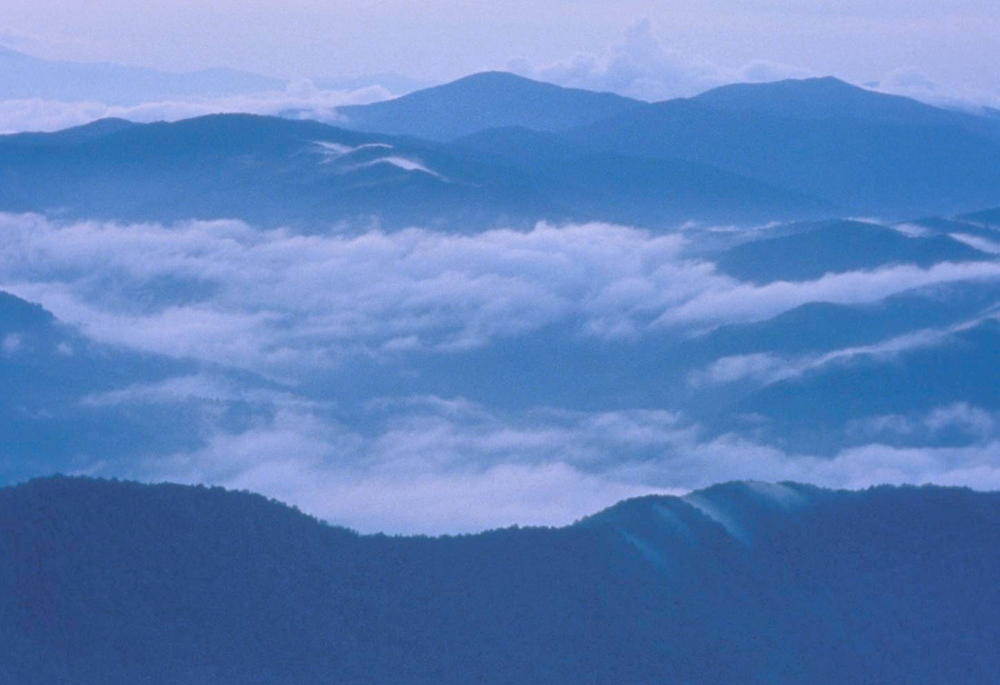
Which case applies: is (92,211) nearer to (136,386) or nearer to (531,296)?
(531,296)

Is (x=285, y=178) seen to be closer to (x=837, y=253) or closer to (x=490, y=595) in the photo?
(x=837, y=253)

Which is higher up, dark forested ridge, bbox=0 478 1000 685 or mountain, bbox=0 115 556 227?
mountain, bbox=0 115 556 227

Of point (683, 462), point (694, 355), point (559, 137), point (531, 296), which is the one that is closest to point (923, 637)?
point (683, 462)

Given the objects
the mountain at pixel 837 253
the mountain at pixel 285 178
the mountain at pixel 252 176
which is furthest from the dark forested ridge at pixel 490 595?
the mountain at pixel 252 176

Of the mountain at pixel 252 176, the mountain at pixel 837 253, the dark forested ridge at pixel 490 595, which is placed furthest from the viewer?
the mountain at pixel 252 176

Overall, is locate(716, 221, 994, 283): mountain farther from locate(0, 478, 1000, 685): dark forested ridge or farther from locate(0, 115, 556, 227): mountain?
locate(0, 478, 1000, 685): dark forested ridge

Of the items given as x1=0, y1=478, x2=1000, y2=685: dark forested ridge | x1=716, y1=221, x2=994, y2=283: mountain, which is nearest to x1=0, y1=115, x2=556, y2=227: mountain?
x1=716, y1=221, x2=994, y2=283: mountain

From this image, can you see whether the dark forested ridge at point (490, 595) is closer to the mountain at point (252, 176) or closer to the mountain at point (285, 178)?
the mountain at point (285, 178)
